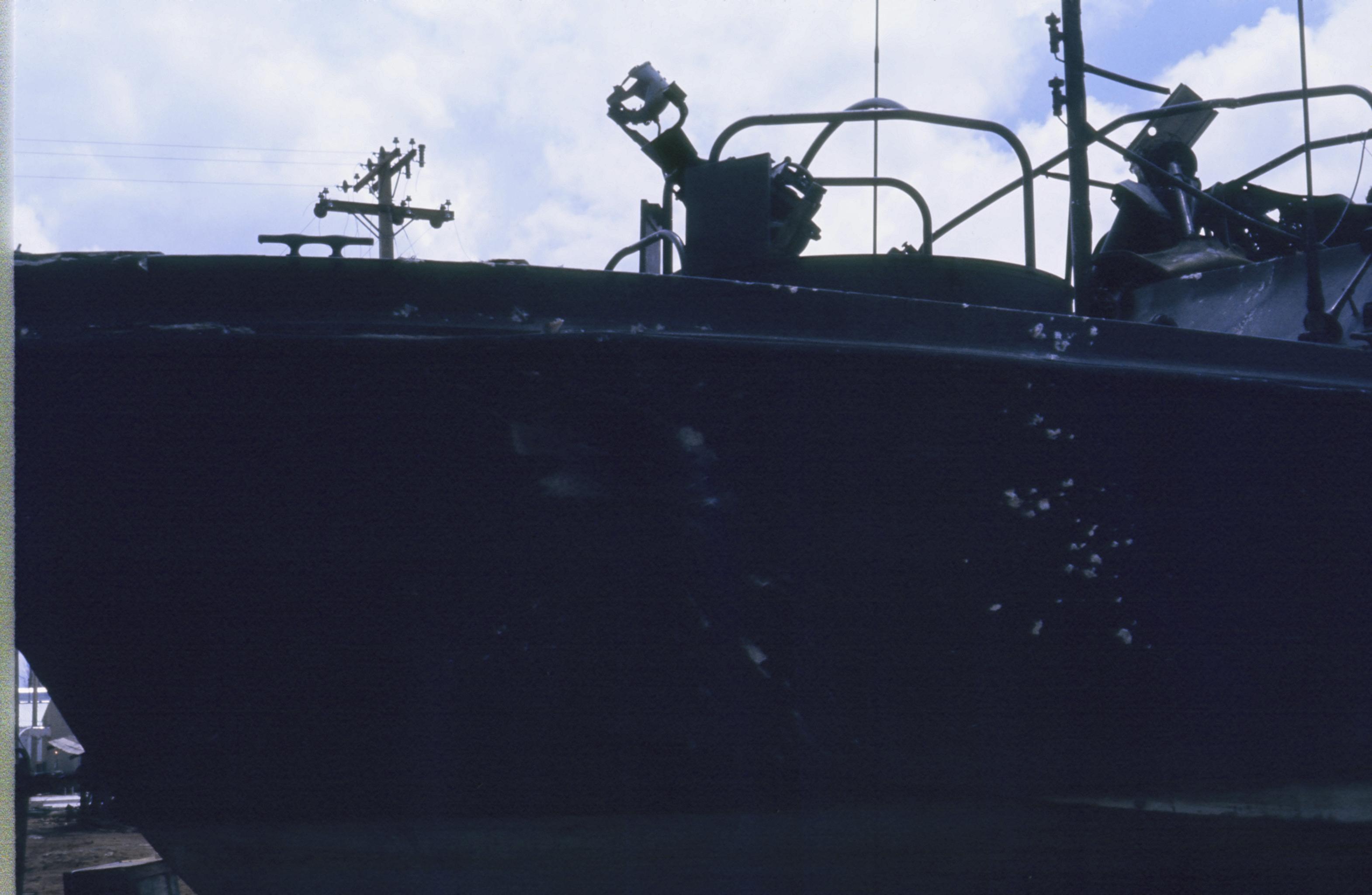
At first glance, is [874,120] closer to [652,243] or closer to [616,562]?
[652,243]

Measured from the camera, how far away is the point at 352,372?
1.78 m

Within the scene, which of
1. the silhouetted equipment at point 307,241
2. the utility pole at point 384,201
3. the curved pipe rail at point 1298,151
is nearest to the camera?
the silhouetted equipment at point 307,241

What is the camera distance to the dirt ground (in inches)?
244

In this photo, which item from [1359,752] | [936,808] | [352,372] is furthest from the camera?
[1359,752]

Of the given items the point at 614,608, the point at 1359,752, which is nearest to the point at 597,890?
the point at 614,608

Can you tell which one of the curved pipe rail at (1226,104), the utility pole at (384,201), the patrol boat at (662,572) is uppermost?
the utility pole at (384,201)

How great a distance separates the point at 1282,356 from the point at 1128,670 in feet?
2.15

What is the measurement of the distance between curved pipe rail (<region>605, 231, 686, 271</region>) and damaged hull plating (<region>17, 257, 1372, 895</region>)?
26.2 inches

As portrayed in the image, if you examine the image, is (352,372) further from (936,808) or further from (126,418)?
(936,808)

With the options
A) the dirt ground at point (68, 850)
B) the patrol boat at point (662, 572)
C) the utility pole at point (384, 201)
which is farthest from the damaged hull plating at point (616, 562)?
the utility pole at point (384, 201)

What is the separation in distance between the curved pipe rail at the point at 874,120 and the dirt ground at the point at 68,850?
4.12 m

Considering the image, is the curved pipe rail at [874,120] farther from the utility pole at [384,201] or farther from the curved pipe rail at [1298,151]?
the utility pole at [384,201]

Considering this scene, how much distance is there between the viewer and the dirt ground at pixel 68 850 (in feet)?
20.3

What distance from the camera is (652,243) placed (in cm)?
282
